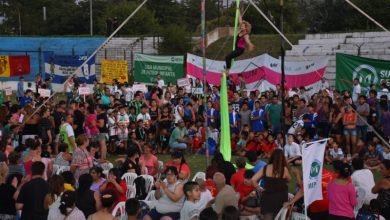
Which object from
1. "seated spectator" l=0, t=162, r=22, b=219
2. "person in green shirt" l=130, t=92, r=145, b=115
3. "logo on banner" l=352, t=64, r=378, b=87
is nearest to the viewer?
"seated spectator" l=0, t=162, r=22, b=219

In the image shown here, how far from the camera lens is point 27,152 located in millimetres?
10734

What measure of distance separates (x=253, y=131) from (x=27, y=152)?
7.79 metres

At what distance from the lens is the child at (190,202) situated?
7.98 metres

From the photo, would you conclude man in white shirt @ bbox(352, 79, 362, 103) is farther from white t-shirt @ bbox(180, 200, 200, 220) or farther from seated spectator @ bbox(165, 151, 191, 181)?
white t-shirt @ bbox(180, 200, 200, 220)

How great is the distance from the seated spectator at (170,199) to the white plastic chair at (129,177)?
1242 millimetres

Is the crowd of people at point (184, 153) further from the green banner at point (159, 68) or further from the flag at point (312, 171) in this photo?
the green banner at point (159, 68)

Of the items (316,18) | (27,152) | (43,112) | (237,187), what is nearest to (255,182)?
(237,187)

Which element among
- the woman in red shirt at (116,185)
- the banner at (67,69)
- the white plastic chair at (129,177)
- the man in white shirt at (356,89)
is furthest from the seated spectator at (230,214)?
the banner at (67,69)

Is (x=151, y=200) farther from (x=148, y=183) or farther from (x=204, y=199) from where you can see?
(x=204, y=199)

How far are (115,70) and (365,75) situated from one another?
10.8m

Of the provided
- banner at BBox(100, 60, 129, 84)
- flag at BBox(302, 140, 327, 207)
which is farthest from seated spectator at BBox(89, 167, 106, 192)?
banner at BBox(100, 60, 129, 84)

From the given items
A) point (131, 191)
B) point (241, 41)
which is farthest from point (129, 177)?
point (241, 41)

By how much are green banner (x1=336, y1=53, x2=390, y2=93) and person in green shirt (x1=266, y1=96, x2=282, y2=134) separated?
11.5ft

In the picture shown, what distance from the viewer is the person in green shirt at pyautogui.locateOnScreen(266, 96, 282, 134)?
56.1ft
